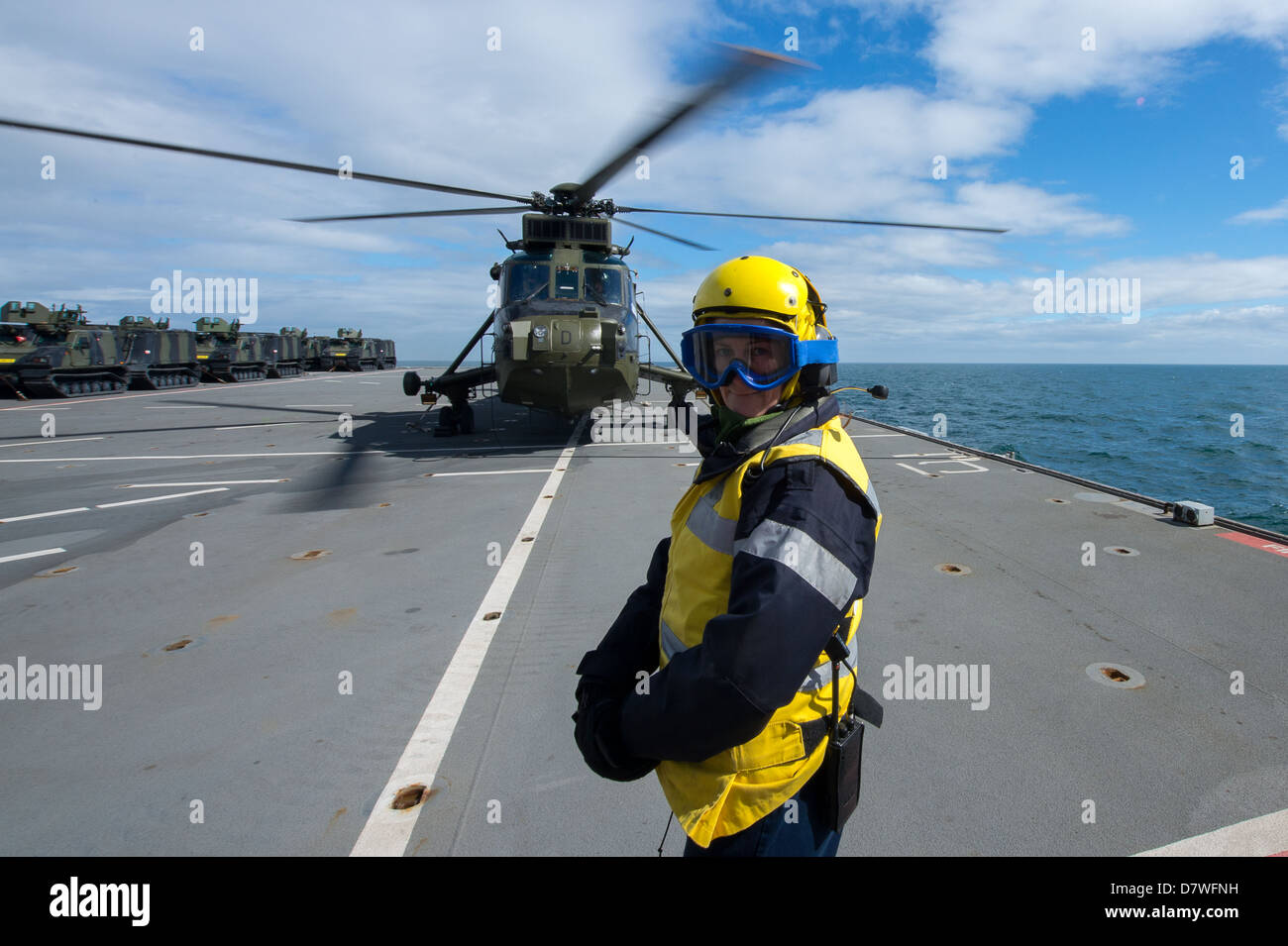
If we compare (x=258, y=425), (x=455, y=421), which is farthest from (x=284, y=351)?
(x=455, y=421)

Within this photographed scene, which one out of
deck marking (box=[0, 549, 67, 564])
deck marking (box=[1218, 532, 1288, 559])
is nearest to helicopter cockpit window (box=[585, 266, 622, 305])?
deck marking (box=[0, 549, 67, 564])

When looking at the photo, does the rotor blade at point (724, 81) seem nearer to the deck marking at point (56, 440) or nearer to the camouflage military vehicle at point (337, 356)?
the deck marking at point (56, 440)

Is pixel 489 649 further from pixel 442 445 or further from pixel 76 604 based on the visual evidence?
pixel 442 445

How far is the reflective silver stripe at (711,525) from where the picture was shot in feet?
4.77

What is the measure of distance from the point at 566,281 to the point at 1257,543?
976 cm

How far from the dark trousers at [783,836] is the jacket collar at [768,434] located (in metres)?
0.78

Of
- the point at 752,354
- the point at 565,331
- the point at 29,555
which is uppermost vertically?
the point at 565,331

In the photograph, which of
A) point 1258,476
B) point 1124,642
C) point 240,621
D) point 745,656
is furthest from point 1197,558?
point 1258,476

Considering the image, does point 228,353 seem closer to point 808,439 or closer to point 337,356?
point 337,356

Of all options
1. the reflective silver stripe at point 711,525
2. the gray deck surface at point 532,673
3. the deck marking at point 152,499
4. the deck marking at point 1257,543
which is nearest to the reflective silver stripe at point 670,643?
the reflective silver stripe at point 711,525

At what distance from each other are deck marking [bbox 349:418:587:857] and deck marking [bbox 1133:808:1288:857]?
8.09 ft

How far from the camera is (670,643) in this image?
159 cm

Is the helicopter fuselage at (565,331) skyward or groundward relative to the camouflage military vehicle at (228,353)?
groundward

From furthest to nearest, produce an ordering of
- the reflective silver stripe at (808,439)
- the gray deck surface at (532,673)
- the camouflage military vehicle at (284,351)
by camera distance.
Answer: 1. the camouflage military vehicle at (284,351)
2. the gray deck surface at (532,673)
3. the reflective silver stripe at (808,439)
